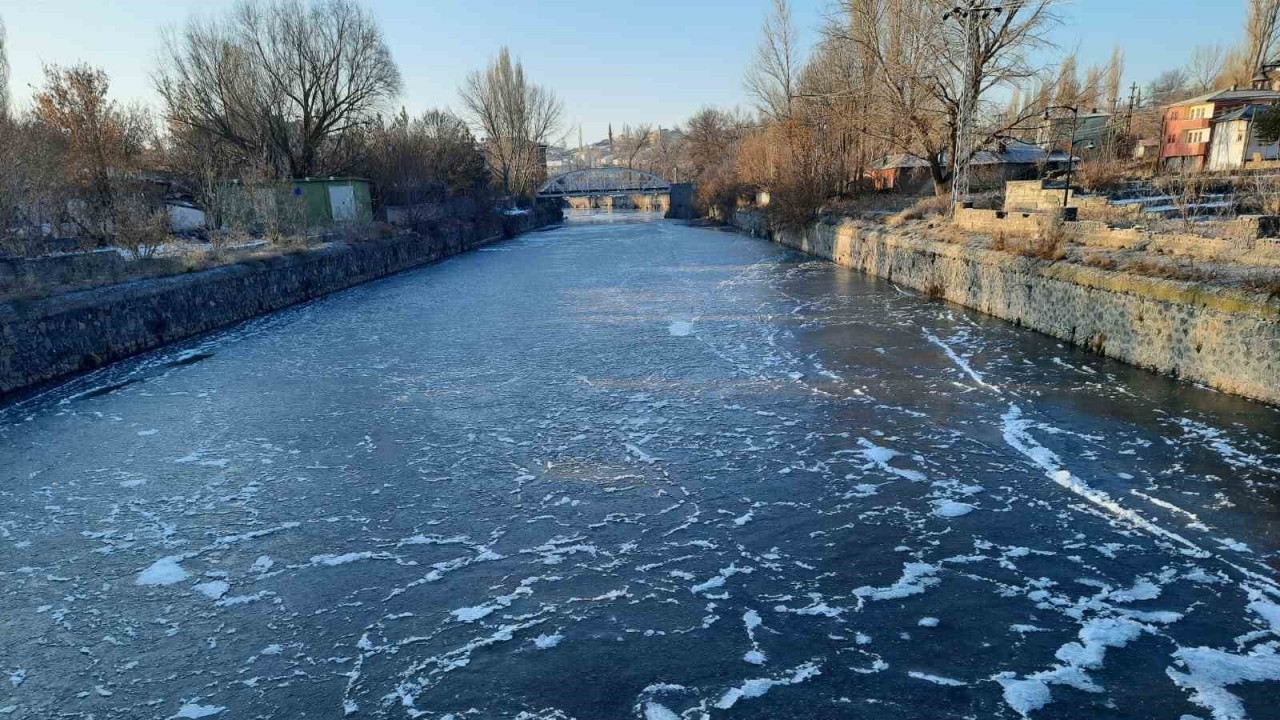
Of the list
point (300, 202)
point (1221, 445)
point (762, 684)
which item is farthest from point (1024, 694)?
point (300, 202)

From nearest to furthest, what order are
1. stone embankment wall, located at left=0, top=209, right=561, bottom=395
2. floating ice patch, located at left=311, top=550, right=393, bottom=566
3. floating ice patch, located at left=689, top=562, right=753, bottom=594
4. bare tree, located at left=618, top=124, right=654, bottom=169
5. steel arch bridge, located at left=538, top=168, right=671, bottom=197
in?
floating ice patch, located at left=689, top=562, right=753, bottom=594, floating ice patch, located at left=311, top=550, right=393, bottom=566, stone embankment wall, located at left=0, top=209, right=561, bottom=395, steel arch bridge, located at left=538, top=168, right=671, bottom=197, bare tree, located at left=618, top=124, right=654, bottom=169

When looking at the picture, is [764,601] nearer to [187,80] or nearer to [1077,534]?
[1077,534]

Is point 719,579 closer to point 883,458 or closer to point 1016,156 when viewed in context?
point 883,458

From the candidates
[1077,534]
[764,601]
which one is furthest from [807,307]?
[764,601]

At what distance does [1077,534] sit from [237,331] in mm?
16848

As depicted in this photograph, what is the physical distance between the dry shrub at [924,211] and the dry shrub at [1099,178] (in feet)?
12.1

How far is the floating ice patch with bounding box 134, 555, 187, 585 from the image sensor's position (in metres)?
5.62

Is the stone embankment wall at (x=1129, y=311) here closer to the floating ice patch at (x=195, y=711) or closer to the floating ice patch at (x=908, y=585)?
the floating ice patch at (x=908, y=585)

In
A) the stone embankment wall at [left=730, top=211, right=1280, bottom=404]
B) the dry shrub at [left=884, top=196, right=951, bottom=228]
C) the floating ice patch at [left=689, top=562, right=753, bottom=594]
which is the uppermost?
the dry shrub at [left=884, top=196, right=951, bottom=228]

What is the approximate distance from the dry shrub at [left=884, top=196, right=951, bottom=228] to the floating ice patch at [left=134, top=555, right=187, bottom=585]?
21.4 m

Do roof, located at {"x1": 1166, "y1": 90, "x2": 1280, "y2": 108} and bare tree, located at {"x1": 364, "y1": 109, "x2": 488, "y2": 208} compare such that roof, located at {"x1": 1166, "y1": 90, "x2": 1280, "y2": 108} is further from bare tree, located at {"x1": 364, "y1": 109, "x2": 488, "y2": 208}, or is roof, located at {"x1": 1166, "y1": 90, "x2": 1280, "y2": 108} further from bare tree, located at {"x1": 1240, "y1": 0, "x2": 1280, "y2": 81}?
bare tree, located at {"x1": 364, "y1": 109, "x2": 488, "y2": 208}

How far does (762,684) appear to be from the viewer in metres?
4.29

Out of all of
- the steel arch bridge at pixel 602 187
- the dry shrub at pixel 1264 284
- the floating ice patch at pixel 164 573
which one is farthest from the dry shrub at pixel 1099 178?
the steel arch bridge at pixel 602 187

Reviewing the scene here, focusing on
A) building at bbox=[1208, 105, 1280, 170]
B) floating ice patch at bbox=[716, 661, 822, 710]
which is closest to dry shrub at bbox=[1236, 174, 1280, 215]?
building at bbox=[1208, 105, 1280, 170]
